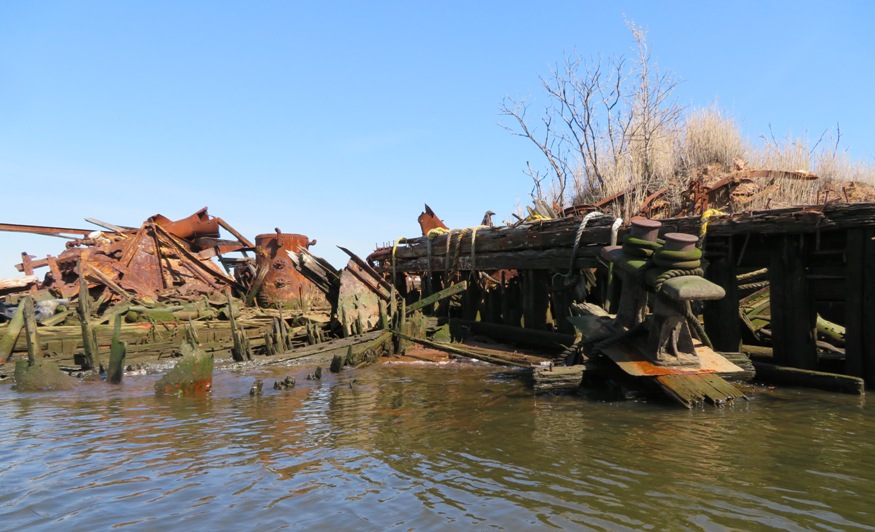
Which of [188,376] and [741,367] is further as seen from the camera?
[188,376]

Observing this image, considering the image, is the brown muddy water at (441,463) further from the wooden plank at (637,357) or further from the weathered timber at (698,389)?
the wooden plank at (637,357)

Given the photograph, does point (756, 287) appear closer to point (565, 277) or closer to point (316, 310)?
point (565, 277)

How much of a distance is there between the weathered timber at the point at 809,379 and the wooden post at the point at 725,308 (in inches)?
18.2

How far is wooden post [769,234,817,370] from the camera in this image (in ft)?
27.9

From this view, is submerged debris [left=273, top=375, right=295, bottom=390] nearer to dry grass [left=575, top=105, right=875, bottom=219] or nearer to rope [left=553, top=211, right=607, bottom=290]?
rope [left=553, top=211, right=607, bottom=290]

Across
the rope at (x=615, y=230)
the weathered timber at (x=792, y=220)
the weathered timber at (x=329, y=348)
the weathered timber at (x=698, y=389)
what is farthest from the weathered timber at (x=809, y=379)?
the weathered timber at (x=329, y=348)

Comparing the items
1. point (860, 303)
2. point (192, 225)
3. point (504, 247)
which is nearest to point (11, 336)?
point (192, 225)

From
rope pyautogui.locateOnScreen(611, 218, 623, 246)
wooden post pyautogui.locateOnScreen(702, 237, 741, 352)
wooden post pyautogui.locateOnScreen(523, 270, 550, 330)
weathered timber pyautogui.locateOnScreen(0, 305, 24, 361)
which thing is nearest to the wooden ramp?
wooden post pyautogui.locateOnScreen(702, 237, 741, 352)

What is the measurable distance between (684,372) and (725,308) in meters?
2.14

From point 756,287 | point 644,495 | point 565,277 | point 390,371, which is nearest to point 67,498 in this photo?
point 644,495

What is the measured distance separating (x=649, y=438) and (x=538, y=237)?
19.4 feet

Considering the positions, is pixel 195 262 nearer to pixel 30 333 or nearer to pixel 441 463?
pixel 30 333

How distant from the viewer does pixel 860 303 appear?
8078mm

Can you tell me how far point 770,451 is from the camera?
559cm
